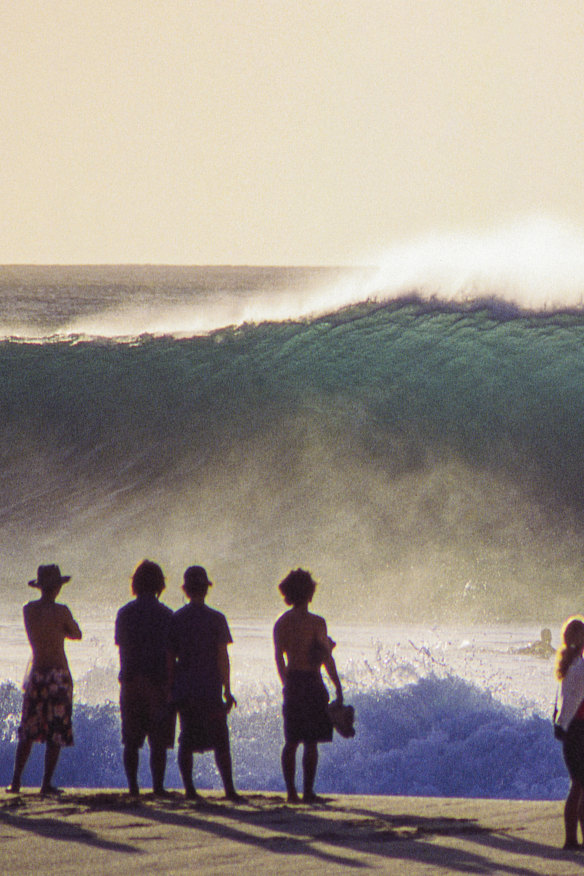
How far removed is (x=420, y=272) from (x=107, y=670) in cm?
1099

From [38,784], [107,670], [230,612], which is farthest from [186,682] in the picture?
[230,612]

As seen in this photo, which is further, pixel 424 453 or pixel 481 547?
pixel 424 453

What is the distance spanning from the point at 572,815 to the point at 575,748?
0.22m

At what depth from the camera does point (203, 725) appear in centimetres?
499

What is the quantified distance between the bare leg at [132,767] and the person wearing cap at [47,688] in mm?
271

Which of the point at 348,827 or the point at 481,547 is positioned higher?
the point at 481,547

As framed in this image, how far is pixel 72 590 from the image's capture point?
1137 cm

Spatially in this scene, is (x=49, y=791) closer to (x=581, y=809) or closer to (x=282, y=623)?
(x=282, y=623)

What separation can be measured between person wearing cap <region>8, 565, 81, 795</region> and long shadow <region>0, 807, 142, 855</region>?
0.57 meters

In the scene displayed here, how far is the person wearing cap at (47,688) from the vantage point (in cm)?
523

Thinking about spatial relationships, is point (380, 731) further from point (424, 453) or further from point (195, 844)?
point (424, 453)

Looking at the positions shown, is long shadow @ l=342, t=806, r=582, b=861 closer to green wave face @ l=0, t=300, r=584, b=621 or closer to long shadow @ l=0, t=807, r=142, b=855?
long shadow @ l=0, t=807, r=142, b=855

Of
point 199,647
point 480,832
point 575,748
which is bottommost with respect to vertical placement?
point 480,832

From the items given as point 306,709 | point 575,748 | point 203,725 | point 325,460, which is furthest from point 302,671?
point 325,460
